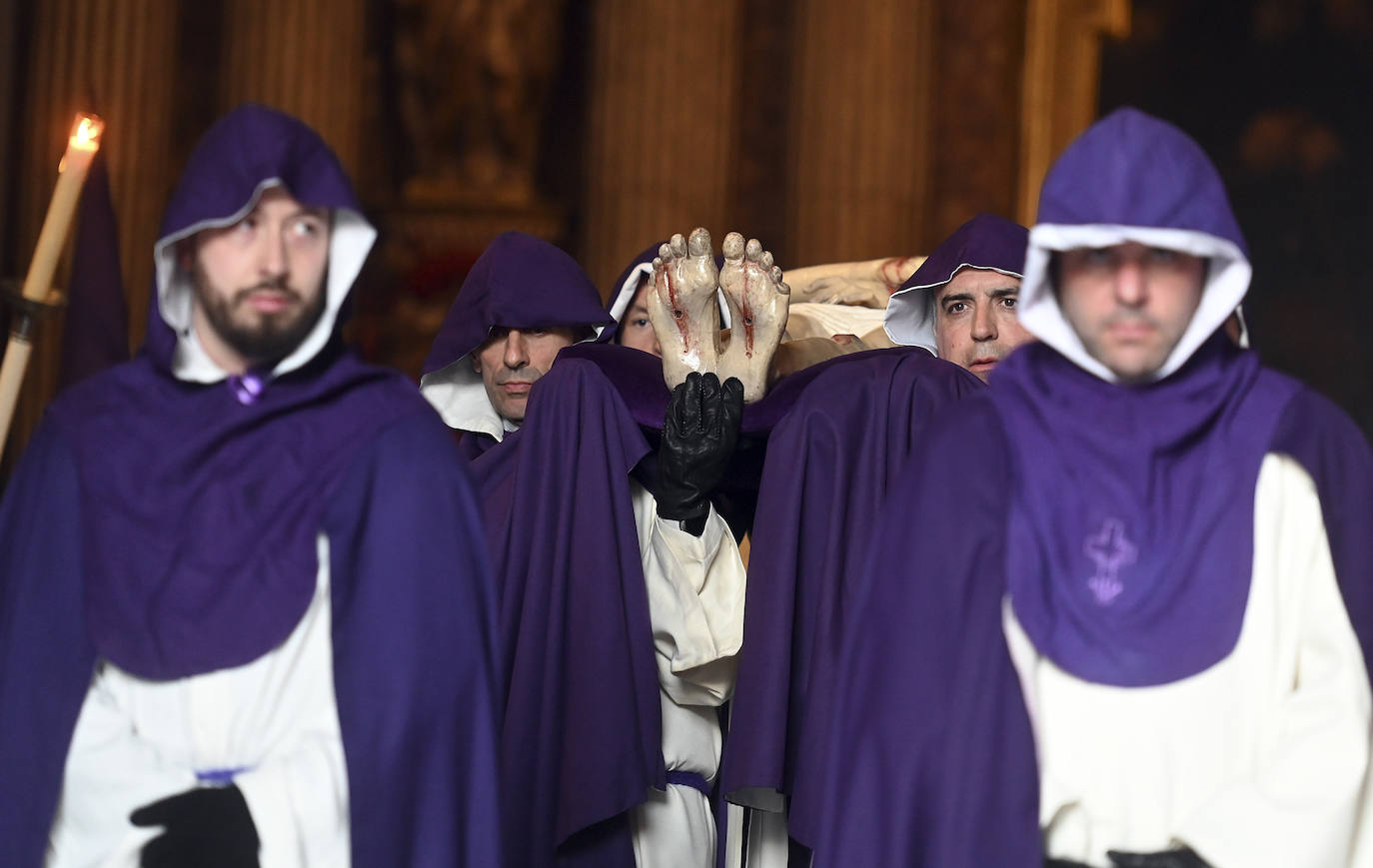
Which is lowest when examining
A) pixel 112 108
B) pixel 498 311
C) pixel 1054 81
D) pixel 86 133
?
pixel 498 311

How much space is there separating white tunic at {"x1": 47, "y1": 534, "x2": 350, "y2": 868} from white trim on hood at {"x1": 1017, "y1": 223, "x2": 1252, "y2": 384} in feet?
3.60

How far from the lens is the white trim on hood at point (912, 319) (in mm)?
4293

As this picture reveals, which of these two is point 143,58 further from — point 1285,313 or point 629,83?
point 1285,313

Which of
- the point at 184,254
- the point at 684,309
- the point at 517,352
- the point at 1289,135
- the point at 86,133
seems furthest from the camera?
the point at 1289,135

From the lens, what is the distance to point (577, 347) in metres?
4.07

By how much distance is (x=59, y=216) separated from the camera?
2.78 metres

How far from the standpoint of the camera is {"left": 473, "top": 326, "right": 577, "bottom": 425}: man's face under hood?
4520 mm

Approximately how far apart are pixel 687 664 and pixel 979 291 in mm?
1038

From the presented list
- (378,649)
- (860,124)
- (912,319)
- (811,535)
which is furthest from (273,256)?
(860,124)

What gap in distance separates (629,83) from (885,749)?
538cm

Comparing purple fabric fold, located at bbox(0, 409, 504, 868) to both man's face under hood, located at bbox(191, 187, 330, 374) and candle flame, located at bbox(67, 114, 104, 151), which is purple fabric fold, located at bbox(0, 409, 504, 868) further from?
candle flame, located at bbox(67, 114, 104, 151)

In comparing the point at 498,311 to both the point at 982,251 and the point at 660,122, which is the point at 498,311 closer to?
the point at 982,251

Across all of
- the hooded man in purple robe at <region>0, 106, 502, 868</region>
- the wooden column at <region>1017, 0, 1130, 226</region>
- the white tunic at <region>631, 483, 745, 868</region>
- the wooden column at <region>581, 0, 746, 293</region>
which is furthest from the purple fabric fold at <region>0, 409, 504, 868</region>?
the wooden column at <region>1017, 0, 1130, 226</region>

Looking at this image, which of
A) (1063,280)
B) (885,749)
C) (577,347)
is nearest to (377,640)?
(885,749)
